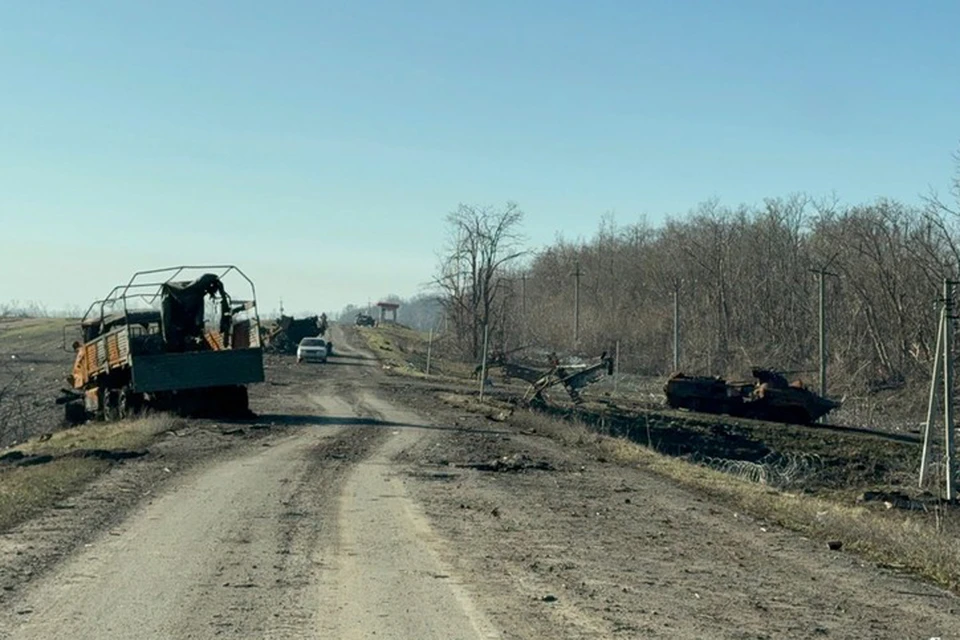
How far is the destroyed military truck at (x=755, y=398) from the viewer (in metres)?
45.2

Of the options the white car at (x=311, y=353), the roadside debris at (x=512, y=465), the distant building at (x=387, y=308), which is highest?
the distant building at (x=387, y=308)

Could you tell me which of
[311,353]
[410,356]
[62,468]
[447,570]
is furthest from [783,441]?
[410,356]

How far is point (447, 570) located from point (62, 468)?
10310 millimetres

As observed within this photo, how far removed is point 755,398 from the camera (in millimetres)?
46125

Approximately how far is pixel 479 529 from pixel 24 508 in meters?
5.69

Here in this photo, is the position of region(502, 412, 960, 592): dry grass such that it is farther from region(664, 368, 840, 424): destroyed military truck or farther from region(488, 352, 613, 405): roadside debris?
region(664, 368, 840, 424): destroyed military truck

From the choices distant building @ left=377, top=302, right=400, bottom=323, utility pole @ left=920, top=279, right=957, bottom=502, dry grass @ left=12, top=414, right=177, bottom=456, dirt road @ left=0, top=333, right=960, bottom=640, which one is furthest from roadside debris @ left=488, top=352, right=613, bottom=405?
distant building @ left=377, top=302, right=400, bottom=323

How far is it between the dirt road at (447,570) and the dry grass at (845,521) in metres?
0.42

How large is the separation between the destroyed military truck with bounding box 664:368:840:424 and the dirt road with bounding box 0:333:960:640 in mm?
27197

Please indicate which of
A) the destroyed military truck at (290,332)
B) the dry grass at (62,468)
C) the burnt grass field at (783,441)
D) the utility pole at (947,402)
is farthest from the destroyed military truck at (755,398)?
the destroyed military truck at (290,332)

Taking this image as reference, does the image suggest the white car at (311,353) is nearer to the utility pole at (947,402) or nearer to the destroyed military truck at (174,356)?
the destroyed military truck at (174,356)

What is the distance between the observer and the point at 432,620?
9.02m

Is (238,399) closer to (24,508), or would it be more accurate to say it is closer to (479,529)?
(24,508)

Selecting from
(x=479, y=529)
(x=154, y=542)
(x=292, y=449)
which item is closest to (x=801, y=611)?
(x=479, y=529)
